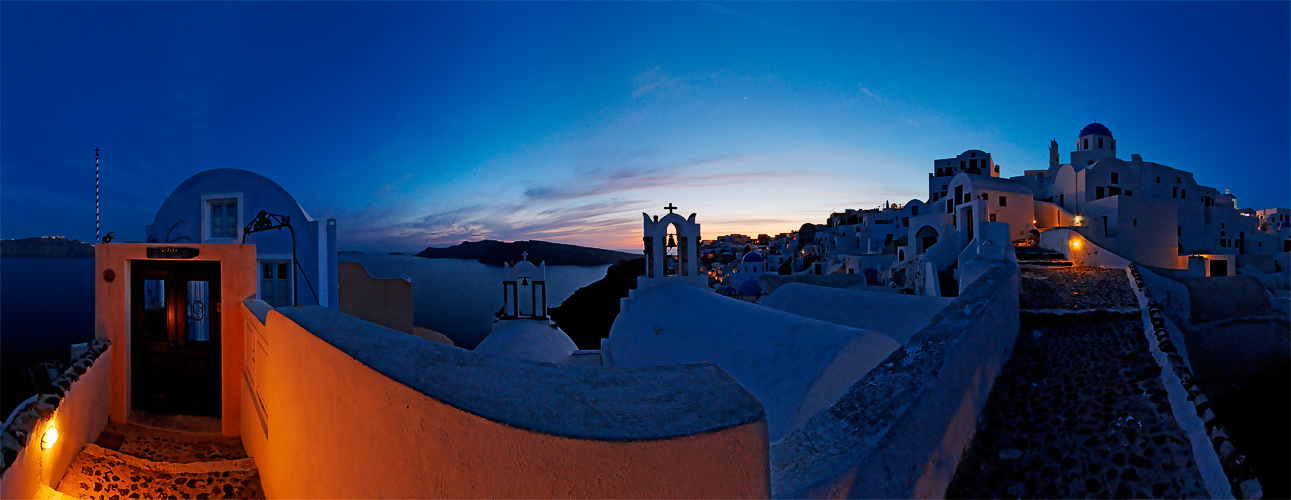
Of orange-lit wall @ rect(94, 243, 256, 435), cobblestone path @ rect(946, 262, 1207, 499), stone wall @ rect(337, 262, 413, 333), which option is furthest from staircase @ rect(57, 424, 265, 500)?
stone wall @ rect(337, 262, 413, 333)

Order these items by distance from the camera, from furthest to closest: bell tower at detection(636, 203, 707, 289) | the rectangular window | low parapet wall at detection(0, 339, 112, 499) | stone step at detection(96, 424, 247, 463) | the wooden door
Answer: bell tower at detection(636, 203, 707, 289), the rectangular window, the wooden door, stone step at detection(96, 424, 247, 463), low parapet wall at detection(0, 339, 112, 499)

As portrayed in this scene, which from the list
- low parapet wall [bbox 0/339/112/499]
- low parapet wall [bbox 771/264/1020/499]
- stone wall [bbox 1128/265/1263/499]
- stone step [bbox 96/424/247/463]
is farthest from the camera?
stone step [bbox 96/424/247/463]

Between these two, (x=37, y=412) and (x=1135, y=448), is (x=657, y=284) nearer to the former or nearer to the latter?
(x=1135, y=448)

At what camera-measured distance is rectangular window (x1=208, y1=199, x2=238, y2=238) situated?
31.7 ft

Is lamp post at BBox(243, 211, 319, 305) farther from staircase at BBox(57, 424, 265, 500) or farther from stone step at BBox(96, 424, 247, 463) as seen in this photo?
staircase at BBox(57, 424, 265, 500)

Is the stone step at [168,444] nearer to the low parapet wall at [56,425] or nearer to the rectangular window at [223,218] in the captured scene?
the low parapet wall at [56,425]

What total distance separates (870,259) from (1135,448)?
2386 centimetres

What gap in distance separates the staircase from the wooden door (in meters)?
0.48

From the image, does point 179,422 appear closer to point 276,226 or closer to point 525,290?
point 276,226

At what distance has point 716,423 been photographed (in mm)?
1585

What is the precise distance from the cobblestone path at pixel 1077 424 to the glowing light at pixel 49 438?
24.2 feet

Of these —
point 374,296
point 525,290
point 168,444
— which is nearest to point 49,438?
point 168,444

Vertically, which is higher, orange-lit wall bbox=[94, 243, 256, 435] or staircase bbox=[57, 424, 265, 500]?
orange-lit wall bbox=[94, 243, 256, 435]

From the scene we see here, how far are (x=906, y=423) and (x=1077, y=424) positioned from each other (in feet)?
8.63
